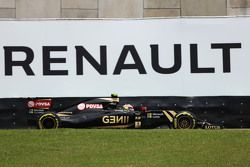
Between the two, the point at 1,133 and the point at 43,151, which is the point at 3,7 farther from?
the point at 43,151

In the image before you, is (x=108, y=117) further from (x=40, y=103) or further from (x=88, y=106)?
(x=40, y=103)

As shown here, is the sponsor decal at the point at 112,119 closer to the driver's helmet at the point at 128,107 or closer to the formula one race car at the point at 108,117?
the formula one race car at the point at 108,117

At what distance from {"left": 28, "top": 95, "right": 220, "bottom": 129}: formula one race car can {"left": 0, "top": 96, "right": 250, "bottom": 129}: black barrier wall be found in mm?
167

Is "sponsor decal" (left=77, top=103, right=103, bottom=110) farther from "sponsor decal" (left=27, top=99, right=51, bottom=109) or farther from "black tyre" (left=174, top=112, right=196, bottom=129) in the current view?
"black tyre" (left=174, top=112, right=196, bottom=129)

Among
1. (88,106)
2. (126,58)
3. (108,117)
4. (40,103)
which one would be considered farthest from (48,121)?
(126,58)

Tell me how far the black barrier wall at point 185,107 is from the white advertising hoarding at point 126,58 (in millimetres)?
179

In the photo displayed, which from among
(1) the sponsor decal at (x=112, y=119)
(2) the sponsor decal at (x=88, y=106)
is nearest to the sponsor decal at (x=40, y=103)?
(2) the sponsor decal at (x=88, y=106)

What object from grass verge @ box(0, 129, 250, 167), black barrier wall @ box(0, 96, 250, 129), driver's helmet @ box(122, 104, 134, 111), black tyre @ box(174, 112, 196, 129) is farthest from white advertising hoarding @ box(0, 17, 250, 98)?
grass verge @ box(0, 129, 250, 167)

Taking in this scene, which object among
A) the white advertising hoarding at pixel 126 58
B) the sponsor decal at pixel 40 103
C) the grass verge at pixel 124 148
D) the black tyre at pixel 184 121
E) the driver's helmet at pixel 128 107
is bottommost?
the grass verge at pixel 124 148

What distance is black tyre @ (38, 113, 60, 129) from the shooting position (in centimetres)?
1680

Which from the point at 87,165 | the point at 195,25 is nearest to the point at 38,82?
the point at 195,25

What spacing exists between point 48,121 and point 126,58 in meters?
3.04

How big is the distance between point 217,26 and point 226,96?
2184mm

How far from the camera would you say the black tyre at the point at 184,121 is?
17.0m
